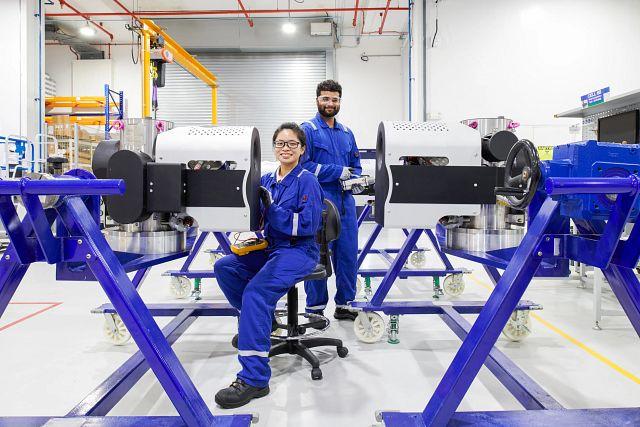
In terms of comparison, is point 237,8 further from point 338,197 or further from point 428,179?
point 428,179

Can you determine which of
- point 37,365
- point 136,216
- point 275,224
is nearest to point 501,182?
point 275,224

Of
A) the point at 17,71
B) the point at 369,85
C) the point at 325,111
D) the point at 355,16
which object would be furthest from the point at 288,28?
the point at 325,111

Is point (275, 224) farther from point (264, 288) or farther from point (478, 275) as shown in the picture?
point (478, 275)

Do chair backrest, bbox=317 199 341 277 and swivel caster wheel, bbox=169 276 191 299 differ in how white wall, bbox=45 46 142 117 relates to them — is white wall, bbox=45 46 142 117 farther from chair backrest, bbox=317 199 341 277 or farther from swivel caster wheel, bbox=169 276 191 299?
chair backrest, bbox=317 199 341 277

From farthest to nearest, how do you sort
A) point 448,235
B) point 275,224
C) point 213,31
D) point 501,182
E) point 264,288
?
point 213,31 → point 448,235 → point 501,182 → point 275,224 → point 264,288

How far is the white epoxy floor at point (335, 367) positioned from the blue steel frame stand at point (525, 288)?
18.6 inches

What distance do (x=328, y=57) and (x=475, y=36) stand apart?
4.03 meters

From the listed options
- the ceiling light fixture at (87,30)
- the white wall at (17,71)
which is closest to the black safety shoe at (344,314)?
the white wall at (17,71)

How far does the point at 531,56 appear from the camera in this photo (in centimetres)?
761

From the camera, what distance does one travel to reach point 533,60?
25.0ft

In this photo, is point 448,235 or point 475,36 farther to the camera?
point 475,36

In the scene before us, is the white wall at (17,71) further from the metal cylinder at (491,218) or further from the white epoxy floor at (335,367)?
the metal cylinder at (491,218)

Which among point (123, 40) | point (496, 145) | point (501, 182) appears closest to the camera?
point (501, 182)

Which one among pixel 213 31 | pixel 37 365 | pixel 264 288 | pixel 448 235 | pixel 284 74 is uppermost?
pixel 213 31
